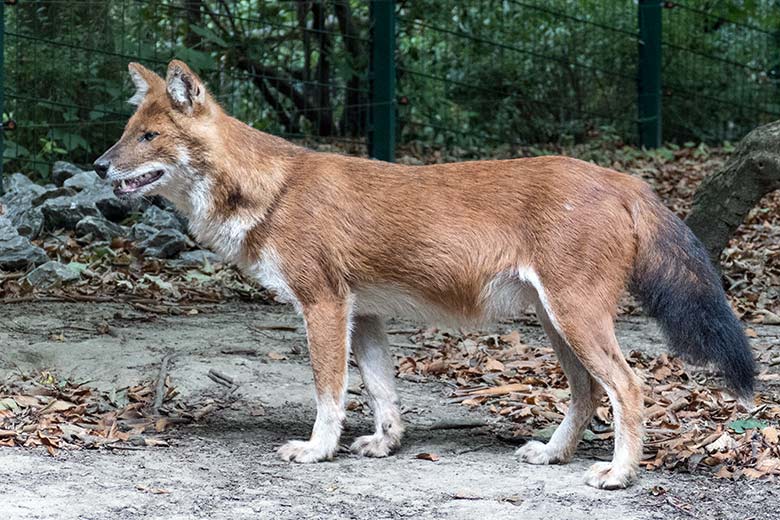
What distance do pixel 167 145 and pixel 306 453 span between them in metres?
1.59

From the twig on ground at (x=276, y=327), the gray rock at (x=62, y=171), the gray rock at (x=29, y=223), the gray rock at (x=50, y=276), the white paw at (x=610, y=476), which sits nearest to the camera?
the white paw at (x=610, y=476)

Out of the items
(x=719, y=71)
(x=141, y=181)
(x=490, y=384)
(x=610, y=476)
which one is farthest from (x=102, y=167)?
(x=719, y=71)

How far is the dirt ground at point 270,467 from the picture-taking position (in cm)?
459

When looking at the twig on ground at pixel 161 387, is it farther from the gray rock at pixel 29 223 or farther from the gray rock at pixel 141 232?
Answer: the gray rock at pixel 29 223

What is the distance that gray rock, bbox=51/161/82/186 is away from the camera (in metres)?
10.4

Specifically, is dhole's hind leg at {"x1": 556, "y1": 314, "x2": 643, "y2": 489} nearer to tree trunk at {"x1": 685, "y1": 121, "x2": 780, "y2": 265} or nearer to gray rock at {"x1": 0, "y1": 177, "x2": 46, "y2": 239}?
tree trunk at {"x1": 685, "y1": 121, "x2": 780, "y2": 265}

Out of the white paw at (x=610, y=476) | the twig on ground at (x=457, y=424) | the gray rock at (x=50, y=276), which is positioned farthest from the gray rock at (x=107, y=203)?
the white paw at (x=610, y=476)

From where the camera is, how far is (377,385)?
5723 millimetres

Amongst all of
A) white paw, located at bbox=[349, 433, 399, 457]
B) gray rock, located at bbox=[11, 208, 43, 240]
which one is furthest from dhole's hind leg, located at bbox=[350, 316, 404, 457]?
gray rock, located at bbox=[11, 208, 43, 240]

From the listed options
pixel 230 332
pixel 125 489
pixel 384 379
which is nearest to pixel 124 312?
pixel 230 332

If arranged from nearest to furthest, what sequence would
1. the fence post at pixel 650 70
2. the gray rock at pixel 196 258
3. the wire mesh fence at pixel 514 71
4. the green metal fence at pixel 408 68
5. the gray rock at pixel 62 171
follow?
the gray rock at pixel 196 258, the gray rock at pixel 62 171, the green metal fence at pixel 408 68, the wire mesh fence at pixel 514 71, the fence post at pixel 650 70

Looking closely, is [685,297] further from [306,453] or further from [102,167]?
[102,167]

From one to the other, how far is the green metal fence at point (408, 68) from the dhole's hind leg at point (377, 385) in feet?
16.9

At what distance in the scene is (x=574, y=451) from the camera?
542 centimetres
